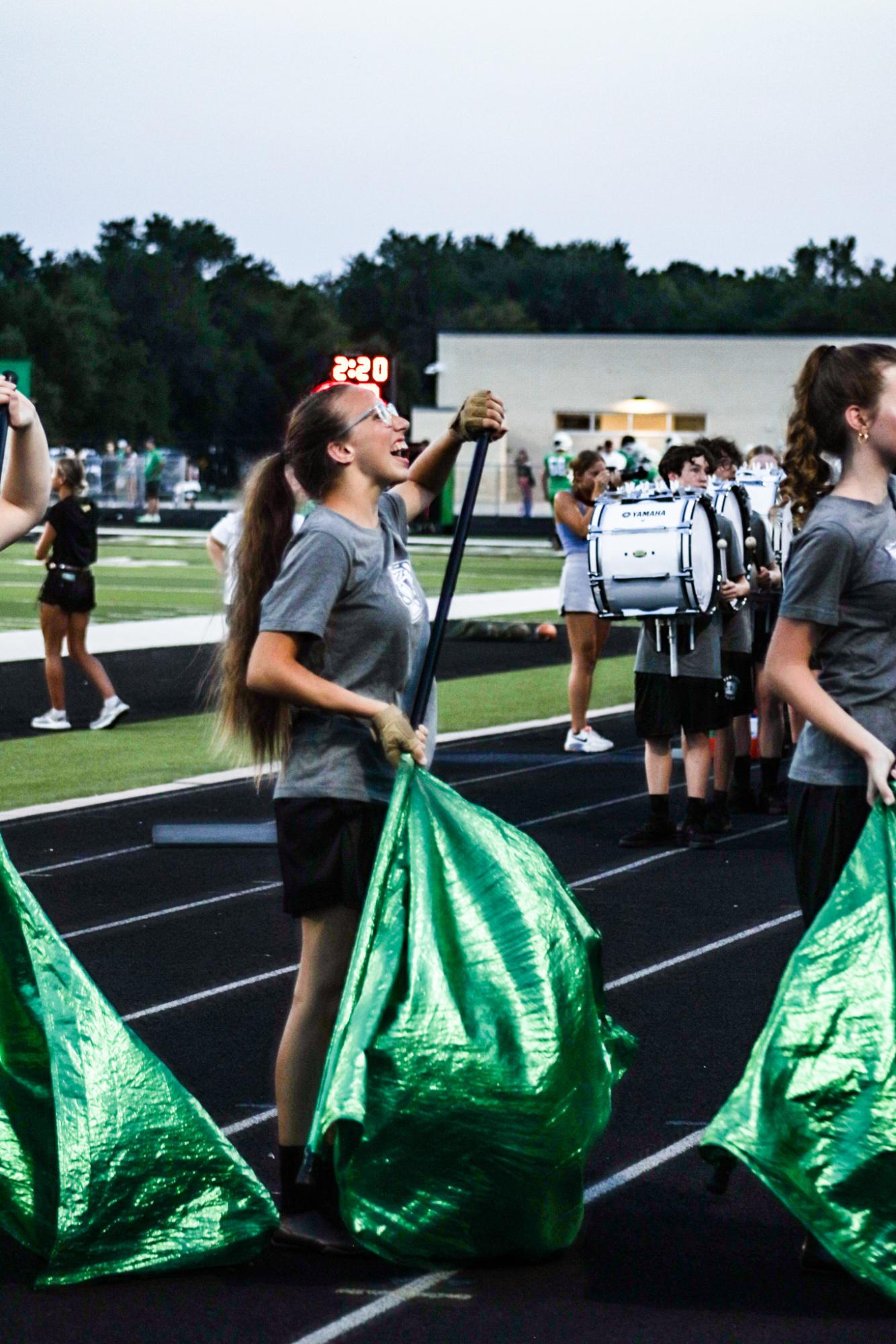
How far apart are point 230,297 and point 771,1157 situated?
132m

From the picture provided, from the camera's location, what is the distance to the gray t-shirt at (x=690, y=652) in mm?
9484

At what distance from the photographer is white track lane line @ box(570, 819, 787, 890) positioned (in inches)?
344

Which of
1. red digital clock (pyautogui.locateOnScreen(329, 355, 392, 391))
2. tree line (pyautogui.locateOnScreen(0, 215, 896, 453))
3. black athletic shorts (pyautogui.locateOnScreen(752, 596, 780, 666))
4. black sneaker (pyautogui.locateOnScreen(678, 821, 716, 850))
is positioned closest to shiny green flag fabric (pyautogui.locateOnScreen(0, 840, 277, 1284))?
black sneaker (pyautogui.locateOnScreen(678, 821, 716, 850))

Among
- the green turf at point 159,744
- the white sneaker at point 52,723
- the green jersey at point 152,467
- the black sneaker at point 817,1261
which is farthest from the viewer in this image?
the green jersey at point 152,467

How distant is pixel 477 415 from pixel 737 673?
19.2 ft

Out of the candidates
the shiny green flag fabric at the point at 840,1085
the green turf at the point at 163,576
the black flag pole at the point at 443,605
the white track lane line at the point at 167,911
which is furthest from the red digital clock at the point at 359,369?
the shiny green flag fabric at the point at 840,1085

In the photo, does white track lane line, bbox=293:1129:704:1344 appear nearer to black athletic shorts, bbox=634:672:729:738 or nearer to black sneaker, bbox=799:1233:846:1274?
black sneaker, bbox=799:1233:846:1274

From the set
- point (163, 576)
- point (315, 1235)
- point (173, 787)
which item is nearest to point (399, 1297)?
point (315, 1235)

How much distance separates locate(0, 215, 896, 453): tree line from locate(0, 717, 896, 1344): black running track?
287 ft

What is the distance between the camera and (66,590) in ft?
45.9

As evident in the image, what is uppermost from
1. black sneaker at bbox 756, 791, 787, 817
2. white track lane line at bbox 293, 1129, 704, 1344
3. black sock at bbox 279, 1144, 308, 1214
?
black sock at bbox 279, 1144, 308, 1214

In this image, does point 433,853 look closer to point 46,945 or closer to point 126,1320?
point 46,945

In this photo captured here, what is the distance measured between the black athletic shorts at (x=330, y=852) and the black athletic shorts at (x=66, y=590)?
9843mm

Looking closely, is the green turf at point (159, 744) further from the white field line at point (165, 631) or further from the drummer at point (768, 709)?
the drummer at point (768, 709)
